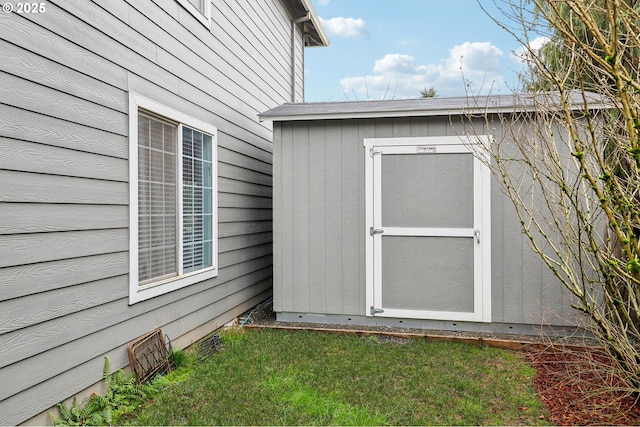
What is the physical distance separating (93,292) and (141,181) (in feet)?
3.23

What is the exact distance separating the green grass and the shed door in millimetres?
537

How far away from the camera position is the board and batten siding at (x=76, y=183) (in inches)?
88.0

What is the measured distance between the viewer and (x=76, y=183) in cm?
265

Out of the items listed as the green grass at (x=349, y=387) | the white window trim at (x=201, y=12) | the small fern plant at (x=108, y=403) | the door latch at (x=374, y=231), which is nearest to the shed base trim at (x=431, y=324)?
the green grass at (x=349, y=387)

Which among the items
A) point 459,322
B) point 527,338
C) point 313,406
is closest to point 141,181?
point 313,406

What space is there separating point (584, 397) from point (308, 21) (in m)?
8.12

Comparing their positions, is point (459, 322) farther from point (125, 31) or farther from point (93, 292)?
point (125, 31)

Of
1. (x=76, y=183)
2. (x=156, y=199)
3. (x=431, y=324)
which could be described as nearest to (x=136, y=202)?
(x=156, y=199)

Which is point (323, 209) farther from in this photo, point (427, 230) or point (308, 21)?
point (308, 21)

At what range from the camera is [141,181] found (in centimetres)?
337

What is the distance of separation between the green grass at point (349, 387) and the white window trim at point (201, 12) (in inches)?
132

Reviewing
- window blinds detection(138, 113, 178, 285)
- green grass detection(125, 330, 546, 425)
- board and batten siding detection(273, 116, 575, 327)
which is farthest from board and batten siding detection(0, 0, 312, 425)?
board and batten siding detection(273, 116, 575, 327)

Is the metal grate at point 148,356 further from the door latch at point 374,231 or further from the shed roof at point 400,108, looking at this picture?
the shed roof at point 400,108

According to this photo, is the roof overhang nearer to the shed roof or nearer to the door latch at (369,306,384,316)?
the shed roof
